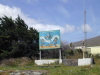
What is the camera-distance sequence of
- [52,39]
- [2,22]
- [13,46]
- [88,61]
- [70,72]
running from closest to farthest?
1. [70,72]
2. [88,61]
3. [52,39]
4. [13,46]
5. [2,22]

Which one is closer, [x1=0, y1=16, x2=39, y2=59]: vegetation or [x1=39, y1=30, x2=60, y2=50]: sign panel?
[x1=39, y1=30, x2=60, y2=50]: sign panel

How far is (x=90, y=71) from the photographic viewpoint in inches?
438

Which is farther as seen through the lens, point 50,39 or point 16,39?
point 16,39

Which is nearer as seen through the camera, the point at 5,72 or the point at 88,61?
the point at 5,72

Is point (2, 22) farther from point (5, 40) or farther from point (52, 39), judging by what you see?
point (52, 39)

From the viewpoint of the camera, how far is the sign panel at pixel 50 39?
1052 inches

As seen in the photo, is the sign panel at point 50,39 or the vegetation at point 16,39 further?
the vegetation at point 16,39

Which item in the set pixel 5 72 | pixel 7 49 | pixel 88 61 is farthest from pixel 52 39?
pixel 5 72

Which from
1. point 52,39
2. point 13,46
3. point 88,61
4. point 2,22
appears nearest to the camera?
point 88,61

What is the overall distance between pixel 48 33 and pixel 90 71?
16.4m

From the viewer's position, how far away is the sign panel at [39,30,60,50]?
2671cm

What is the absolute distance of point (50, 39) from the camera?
27.0 metres

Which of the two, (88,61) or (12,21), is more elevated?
(12,21)

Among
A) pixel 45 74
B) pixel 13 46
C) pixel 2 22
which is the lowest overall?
pixel 45 74
